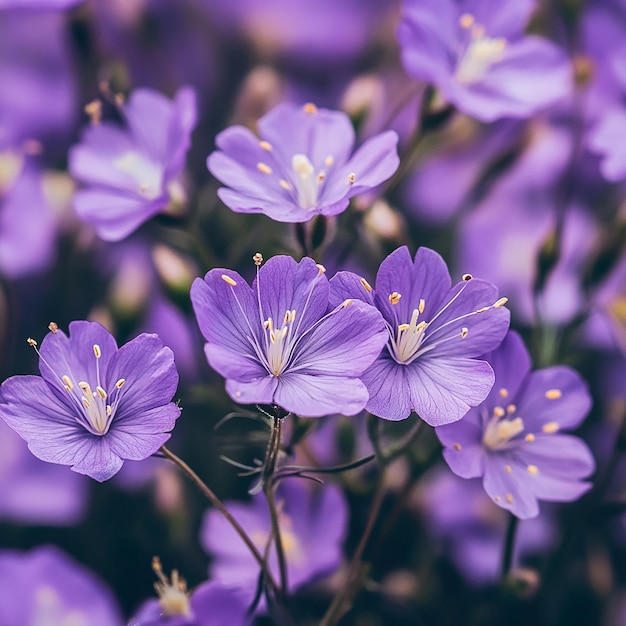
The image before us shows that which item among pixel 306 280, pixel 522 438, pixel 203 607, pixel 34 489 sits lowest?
pixel 34 489

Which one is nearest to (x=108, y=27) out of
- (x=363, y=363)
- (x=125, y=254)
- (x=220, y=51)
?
(x=220, y=51)

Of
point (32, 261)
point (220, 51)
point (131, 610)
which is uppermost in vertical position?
point (220, 51)

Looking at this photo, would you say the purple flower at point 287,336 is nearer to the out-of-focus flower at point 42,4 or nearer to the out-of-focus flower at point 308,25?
the out-of-focus flower at point 42,4

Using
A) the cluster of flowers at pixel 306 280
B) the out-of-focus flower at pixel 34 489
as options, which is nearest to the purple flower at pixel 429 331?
the cluster of flowers at pixel 306 280

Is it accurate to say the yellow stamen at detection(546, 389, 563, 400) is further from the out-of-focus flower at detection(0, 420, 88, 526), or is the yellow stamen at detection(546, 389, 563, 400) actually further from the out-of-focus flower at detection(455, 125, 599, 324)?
the out-of-focus flower at detection(0, 420, 88, 526)

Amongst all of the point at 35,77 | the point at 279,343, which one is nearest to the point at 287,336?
the point at 279,343

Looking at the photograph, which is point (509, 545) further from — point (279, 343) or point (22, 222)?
point (22, 222)

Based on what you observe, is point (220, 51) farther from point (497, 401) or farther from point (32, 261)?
point (497, 401)
